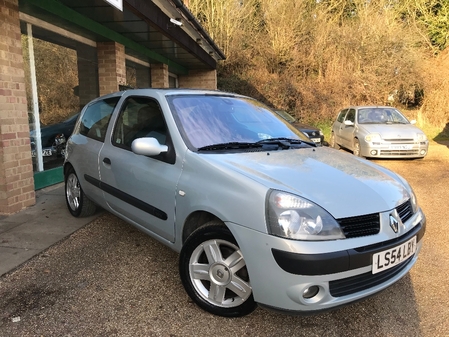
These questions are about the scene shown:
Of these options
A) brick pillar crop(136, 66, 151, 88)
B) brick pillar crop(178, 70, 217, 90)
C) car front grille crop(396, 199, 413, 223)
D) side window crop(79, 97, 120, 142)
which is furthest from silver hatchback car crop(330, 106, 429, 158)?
side window crop(79, 97, 120, 142)

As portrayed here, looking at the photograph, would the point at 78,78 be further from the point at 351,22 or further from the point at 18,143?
the point at 351,22

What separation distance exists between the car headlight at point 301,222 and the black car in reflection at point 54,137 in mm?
5425

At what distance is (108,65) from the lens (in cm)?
817

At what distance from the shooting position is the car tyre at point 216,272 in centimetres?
241

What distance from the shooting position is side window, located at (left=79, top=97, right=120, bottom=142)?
3.98m

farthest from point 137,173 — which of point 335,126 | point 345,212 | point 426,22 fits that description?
point 426,22

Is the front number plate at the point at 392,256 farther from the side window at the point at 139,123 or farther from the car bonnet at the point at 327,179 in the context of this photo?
the side window at the point at 139,123

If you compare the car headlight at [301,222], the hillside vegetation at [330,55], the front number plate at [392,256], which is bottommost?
the front number plate at [392,256]

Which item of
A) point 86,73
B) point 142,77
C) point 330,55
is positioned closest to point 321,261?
point 86,73

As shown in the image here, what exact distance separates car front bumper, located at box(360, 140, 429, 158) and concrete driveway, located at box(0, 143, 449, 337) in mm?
5475

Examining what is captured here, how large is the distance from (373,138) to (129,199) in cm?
744

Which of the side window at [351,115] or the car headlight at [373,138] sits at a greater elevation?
the side window at [351,115]

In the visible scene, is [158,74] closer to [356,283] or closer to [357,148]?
[357,148]

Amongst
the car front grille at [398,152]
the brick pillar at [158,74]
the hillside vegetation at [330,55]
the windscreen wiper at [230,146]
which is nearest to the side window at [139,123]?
the windscreen wiper at [230,146]
